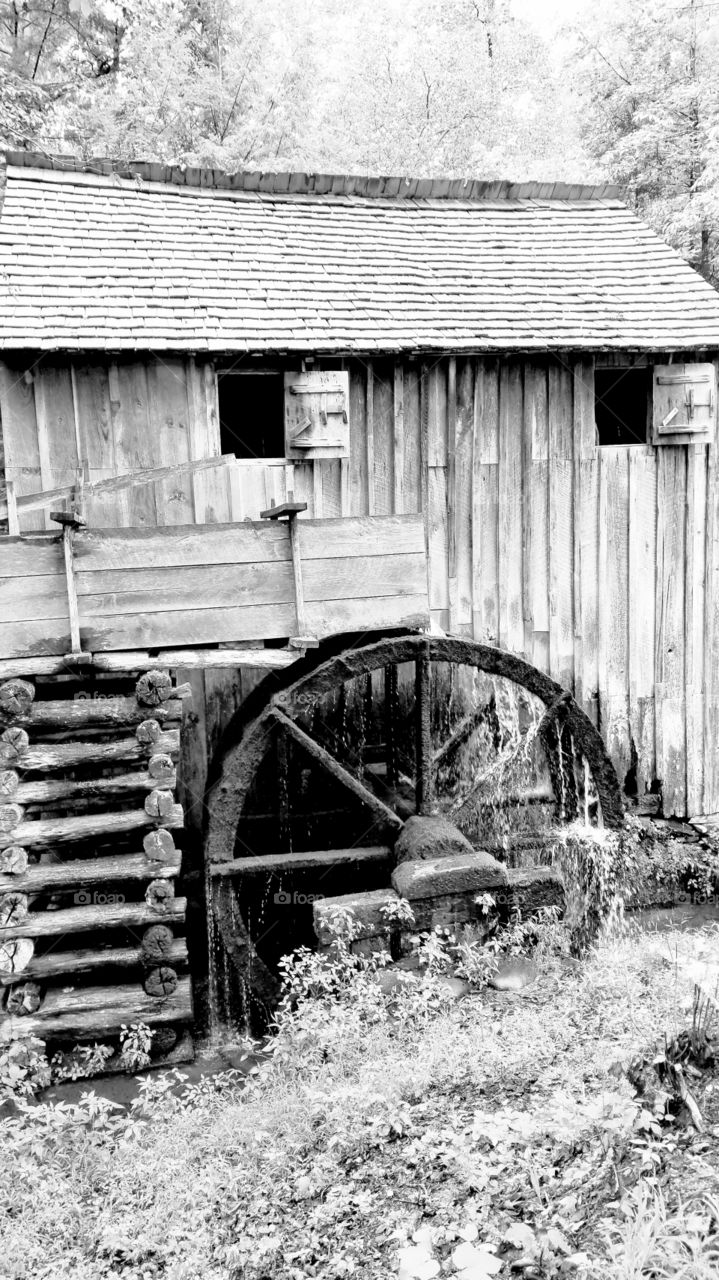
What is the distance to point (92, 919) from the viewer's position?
5.55 metres

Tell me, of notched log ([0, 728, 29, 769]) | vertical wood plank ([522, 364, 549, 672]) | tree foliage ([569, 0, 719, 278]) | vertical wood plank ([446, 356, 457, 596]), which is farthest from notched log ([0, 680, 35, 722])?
tree foliage ([569, 0, 719, 278])

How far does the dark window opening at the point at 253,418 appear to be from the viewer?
8.41 m

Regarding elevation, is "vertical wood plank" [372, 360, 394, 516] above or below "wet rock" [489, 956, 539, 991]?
above

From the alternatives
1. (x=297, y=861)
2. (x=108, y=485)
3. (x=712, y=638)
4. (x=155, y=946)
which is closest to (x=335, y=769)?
(x=297, y=861)

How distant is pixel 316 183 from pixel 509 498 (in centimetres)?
366

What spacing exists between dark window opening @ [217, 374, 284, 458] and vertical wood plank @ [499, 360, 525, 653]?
2.14 m

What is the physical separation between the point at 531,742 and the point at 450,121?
675 inches

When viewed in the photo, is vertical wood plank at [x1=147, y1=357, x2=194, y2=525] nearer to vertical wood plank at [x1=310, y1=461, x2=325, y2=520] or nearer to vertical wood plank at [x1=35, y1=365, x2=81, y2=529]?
vertical wood plank at [x1=35, y1=365, x2=81, y2=529]

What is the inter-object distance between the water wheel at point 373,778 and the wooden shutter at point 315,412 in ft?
5.15

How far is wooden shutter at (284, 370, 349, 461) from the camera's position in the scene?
6758mm

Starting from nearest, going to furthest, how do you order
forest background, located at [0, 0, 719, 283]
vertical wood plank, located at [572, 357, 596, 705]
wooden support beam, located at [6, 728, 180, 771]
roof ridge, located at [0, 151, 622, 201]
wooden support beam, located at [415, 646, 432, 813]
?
1. wooden support beam, located at [6, 728, 180, 771]
2. wooden support beam, located at [415, 646, 432, 813]
3. vertical wood plank, located at [572, 357, 596, 705]
4. roof ridge, located at [0, 151, 622, 201]
5. forest background, located at [0, 0, 719, 283]

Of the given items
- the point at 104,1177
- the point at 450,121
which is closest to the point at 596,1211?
the point at 104,1177

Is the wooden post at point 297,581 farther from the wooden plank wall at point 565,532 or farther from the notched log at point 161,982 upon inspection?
the notched log at point 161,982

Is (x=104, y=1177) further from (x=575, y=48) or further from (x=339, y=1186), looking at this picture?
(x=575, y=48)
